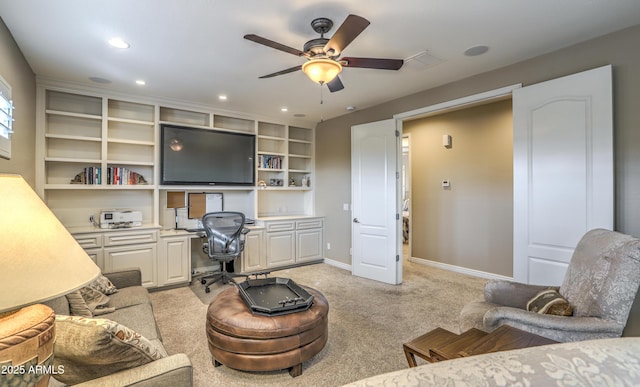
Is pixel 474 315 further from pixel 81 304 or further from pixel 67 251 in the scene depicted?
pixel 81 304

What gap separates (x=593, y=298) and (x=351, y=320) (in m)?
1.92

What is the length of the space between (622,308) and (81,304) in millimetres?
3213

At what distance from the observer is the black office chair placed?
13.1 feet

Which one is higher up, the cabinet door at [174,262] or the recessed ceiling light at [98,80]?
the recessed ceiling light at [98,80]

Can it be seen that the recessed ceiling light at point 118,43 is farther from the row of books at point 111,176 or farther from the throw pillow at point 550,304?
the throw pillow at point 550,304

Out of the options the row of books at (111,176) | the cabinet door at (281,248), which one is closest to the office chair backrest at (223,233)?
the cabinet door at (281,248)

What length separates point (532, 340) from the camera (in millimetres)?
1525

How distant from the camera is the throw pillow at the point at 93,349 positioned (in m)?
1.11

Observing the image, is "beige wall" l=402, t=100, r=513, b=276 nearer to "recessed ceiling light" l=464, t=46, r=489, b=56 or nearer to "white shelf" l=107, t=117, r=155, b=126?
"recessed ceiling light" l=464, t=46, r=489, b=56

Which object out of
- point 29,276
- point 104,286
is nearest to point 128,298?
point 104,286

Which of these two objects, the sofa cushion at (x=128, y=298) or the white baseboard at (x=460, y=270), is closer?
the sofa cushion at (x=128, y=298)

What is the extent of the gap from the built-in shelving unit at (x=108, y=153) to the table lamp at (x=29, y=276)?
3.30 meters

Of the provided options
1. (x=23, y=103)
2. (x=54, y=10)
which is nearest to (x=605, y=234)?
(x=54, y=10)

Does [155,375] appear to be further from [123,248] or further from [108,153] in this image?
[108,153]
